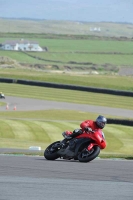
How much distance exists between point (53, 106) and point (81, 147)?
4161 cm

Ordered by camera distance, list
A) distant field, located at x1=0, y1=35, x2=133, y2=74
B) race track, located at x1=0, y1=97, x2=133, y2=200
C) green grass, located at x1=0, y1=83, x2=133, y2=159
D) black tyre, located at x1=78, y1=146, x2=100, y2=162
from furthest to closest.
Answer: distant field, located at x1=0, y1=35, x2=133, y2=74, green grass, located at x1=0, y1=83, x2=133, y2=159, black tyre, located at x1=78, y1=146, x2=100, y2=162, race track, located at x1=0, y1=97, x2=133, y2=200

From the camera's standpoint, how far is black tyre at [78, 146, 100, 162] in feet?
54.9

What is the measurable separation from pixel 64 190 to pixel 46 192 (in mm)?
421

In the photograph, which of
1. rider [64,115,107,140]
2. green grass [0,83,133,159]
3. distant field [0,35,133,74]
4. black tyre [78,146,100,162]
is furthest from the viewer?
distant field [0,35,133,74]

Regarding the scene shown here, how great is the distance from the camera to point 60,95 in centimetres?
6738

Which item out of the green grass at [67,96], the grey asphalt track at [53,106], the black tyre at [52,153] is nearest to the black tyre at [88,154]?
the black tyre at [52,153]

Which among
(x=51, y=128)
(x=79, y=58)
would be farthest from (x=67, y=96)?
(x=79, y=58)

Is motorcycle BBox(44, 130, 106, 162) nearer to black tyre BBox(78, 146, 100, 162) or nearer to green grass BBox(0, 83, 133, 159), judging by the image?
black tyre BBox(78, 146, 100, 162)

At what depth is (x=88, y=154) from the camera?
55.2 feet

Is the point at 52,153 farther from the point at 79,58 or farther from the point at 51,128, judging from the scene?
the point at 79,58

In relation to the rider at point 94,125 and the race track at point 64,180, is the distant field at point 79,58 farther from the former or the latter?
the race track at point 64,180

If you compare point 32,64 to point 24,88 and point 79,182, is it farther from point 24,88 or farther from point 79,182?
point 79,182

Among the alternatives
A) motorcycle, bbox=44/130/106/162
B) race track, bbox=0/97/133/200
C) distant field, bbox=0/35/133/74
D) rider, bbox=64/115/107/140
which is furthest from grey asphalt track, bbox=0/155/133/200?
distant field, bbox=0/35/133/74

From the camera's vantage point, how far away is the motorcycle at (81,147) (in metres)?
16.8
